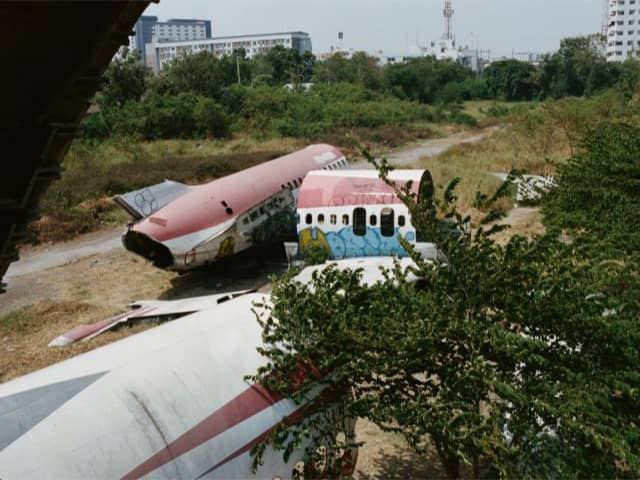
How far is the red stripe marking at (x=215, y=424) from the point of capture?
9.23 meters

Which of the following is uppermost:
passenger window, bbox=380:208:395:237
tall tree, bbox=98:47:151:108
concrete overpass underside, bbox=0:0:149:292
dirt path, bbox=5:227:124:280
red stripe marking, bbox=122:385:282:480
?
tall tree, bbox=98:47:151:108

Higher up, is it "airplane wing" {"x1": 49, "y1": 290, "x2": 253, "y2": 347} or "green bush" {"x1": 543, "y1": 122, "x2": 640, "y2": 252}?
"green bush" {"x1": 543, "y1": 122, "x2": 640, "y2": 252}

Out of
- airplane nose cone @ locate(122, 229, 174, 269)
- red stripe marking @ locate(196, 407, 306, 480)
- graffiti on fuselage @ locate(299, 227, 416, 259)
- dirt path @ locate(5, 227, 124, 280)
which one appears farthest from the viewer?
dirt path @ locate(5, 227, 124, 280)

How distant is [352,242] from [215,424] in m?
15.9

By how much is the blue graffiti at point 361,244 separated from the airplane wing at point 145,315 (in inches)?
188

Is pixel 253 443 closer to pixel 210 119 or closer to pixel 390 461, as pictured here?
pixel 390 461

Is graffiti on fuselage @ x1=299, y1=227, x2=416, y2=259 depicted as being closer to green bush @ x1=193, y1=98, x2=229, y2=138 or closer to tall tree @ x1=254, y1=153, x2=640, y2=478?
tall tree @ x1=254, y1=153, x2=640, y2=478

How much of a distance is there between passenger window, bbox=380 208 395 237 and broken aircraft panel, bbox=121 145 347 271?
5.40 m

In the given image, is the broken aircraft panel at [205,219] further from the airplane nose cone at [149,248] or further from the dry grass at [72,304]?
the dry grass at [72,304]

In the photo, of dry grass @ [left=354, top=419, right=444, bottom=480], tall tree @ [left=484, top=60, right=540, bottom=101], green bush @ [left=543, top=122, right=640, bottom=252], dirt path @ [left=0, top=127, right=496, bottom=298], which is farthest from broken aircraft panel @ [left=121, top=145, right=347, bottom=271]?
tall tree @ [left=484, top=60, right=540, bottom=101]

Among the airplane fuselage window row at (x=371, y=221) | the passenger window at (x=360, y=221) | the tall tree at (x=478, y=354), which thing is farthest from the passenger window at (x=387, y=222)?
the tall tree at (x=478, y=354)

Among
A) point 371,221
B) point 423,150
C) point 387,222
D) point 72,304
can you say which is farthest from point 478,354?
point 423,150

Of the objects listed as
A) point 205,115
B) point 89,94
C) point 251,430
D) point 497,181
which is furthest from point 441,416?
point 205,115

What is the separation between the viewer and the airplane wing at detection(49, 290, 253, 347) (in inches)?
845
